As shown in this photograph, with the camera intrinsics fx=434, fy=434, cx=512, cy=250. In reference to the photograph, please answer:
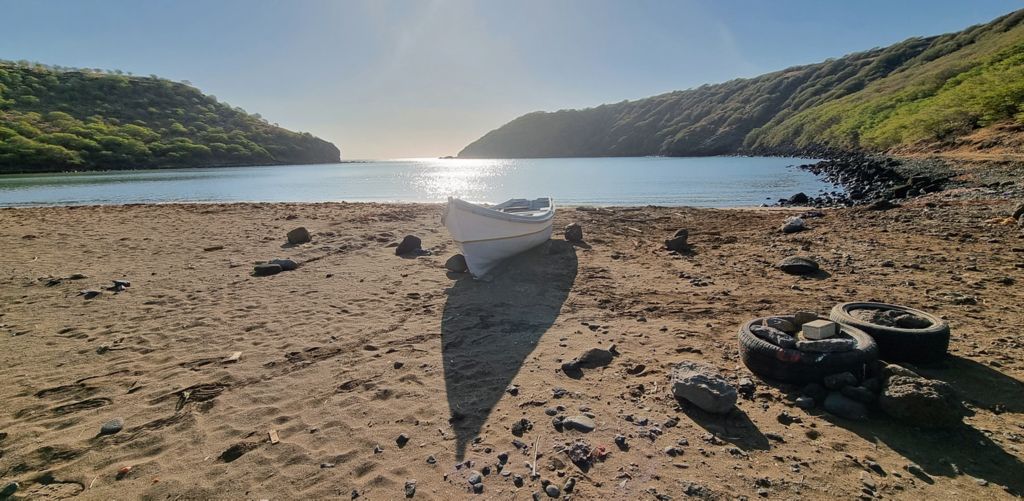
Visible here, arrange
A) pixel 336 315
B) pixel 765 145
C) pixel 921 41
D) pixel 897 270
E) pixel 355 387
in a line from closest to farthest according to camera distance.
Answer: pixel 355 387
pixel 336 315
pixel 897 270
pixel 765 145
pixel 921 41

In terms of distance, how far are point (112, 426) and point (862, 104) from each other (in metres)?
109

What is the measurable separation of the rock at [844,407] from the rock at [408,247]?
33.0 feet

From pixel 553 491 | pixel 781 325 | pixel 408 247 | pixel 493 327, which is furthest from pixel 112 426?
pixel 408 247

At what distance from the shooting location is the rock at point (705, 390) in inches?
165

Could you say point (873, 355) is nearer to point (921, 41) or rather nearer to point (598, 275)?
point (598, 275)

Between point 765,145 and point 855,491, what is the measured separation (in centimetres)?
12933

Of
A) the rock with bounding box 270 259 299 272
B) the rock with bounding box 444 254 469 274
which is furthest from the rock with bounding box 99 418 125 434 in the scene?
the rock with bounding box 444 254 469 274

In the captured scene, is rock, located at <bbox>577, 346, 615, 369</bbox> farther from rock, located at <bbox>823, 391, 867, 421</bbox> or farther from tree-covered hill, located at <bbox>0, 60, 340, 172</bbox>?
tree-covered hill, located at <bbox>0, 60, 340, 172</bbox>

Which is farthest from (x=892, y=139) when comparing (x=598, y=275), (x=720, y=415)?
(x=720, y=415)

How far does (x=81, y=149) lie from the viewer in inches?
2862

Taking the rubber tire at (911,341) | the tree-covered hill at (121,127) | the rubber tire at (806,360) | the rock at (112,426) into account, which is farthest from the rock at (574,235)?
the tree-covered hill at (121,127)

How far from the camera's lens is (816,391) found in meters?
4.48

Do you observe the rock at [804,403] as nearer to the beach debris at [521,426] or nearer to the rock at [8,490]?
the beach debris at [521,426]

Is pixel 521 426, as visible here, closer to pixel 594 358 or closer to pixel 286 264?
pixel 594 358
